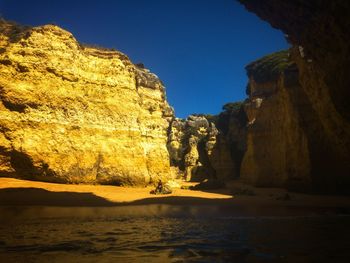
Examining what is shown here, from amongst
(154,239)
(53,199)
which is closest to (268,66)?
(53,199)

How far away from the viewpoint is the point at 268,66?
1698 inches

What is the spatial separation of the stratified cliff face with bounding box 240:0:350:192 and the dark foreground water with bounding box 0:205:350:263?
674 centimetres

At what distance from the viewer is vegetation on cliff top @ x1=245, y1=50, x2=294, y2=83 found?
4061 cm

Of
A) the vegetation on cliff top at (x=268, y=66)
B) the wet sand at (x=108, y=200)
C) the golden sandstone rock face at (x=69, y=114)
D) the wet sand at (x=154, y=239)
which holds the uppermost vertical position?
the vegetation on cliff top at (x=268, y=66)

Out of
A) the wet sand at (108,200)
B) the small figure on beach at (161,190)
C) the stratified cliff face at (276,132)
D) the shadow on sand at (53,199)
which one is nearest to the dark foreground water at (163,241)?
the shadow on sand at (53,199)

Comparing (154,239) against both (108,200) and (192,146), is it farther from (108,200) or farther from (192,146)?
(192,146)

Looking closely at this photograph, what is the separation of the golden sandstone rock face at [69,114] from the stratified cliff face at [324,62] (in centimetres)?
1300

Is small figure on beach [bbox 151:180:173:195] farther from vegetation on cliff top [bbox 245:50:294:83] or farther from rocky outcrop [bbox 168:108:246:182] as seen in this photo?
rocky outcrop [bbox 168:108:246:182]

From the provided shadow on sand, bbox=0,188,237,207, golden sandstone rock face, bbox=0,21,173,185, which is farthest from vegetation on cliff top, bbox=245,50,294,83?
shadow on sand, bbox=0,188,237,207

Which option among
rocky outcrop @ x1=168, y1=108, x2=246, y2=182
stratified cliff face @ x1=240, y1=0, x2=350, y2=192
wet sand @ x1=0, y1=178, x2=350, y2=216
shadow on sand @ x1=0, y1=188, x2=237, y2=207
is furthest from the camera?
rocky outcrop @ x1=168, y1=108, x2=246, y2=182

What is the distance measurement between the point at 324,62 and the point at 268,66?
2897 cm

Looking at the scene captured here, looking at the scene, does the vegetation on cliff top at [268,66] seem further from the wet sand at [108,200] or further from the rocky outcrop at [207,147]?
the wet sand at [108,200]

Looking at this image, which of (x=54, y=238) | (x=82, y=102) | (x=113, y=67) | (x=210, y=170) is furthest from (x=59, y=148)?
(x=210, y=170)

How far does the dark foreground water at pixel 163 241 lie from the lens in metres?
6.09
